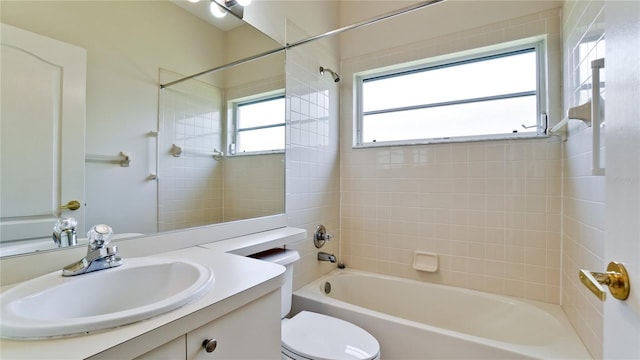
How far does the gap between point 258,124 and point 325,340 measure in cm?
123

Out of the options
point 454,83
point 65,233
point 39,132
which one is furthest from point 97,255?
point 454,83

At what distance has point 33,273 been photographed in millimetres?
806

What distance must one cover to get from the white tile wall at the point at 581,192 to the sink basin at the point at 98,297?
5.08 ft

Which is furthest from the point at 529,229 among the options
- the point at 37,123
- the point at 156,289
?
the point at 37,123

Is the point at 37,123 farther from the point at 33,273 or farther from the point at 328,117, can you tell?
the point at 328,117

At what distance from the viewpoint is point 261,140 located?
1.74m

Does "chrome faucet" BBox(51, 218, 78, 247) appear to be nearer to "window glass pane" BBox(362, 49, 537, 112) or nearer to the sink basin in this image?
the sink basin

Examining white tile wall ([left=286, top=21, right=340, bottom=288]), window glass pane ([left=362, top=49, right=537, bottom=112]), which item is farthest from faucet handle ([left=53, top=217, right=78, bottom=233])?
window glass pane ([left=362, top=49, right=537, bottom=112])

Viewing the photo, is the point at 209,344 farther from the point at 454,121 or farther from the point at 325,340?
the point at 454,121

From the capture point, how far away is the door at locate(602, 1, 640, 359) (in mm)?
463

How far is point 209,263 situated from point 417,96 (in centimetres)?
193

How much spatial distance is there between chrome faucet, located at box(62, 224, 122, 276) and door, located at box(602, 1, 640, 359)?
48.0 inches

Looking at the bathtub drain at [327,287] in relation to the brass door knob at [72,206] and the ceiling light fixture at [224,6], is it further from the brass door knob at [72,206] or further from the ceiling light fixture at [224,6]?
the ceiling light fixture at [224,6]

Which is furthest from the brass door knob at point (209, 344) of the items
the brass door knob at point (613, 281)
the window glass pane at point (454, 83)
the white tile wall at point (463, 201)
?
the window glass pane at point (454, 83)
